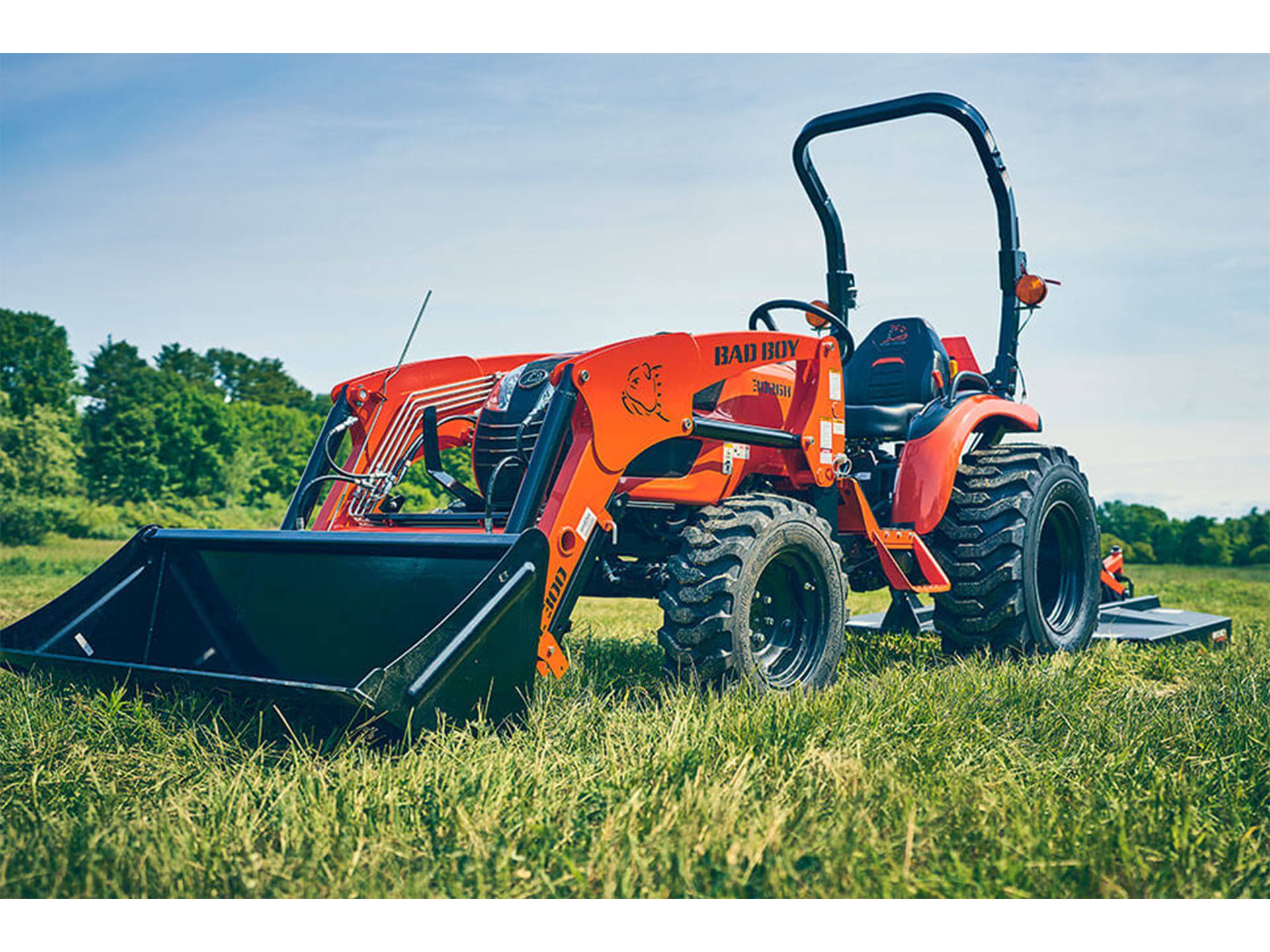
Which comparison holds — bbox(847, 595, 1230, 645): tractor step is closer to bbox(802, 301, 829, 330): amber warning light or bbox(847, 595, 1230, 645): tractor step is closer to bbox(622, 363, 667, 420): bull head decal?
bbox(802, 301, 829, 330): amber warning light

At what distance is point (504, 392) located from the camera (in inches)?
188

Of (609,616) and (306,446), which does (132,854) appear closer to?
(609,616)

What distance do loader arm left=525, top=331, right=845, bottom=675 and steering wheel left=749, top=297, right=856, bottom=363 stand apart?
3.18 ft

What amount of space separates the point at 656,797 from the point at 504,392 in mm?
2449

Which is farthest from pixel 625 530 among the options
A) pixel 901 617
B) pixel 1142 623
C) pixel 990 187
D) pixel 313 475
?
pixel 1142 623

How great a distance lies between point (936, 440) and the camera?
5.52 meters

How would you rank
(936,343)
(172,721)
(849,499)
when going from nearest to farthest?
(172,721), (849,499), (936,343)

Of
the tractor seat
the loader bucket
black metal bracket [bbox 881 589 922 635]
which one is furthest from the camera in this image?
black metal bracket [bbox 881 589 922 635]

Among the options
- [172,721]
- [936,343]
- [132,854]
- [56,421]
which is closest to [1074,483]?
[936,343]

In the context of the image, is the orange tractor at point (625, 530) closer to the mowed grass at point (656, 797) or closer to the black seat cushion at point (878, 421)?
the black seat cushion at point (878, 421)

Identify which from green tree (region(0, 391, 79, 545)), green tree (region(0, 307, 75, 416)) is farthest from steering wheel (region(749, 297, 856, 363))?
green tree (region(0, 307, 75, 416))

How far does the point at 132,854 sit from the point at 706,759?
1507mm

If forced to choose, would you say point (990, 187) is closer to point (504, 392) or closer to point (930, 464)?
point (930, 464)

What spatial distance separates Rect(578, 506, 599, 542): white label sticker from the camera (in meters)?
3.87
